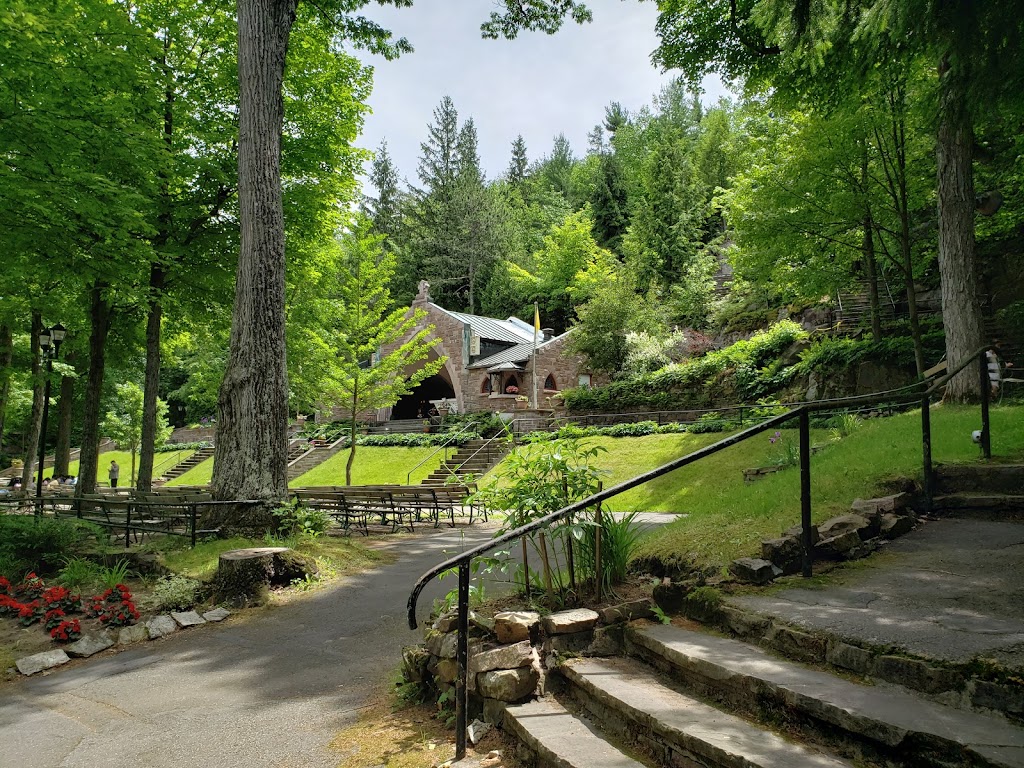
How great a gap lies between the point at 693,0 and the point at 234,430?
12.1 m

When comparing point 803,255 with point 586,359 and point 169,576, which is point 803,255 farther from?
point 169,576

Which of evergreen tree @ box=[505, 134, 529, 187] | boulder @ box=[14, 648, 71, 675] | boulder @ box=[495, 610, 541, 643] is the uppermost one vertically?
evergreen tree @ box=[505, 134, 529, 187]

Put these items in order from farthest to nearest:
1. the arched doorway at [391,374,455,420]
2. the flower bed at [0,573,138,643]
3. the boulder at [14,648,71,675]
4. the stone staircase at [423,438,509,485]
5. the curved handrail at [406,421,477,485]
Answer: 1. the arched doorway at [391,374,455,420]
2. the curved handrail at [406,421,477,485]
3. the stone staircase at [423,438,509,485]
4. the flower bed at [0,573,138,643]
5. the boulder at [14,648,71,675]

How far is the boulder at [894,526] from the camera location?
485cm

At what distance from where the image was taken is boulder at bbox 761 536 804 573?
4.17 m

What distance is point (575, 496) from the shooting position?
4.16 metres

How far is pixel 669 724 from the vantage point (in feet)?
8.46

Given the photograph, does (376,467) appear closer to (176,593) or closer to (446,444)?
(446,444)

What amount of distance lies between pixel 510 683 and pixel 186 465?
35.0m

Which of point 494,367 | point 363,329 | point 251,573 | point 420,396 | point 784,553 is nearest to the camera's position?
point 784,553

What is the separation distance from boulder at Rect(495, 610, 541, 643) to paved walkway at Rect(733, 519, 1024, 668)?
127 centimetres

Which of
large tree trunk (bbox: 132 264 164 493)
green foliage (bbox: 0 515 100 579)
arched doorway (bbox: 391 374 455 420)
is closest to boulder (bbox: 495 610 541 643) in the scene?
green foliage (bbox: 0 515 100 579)

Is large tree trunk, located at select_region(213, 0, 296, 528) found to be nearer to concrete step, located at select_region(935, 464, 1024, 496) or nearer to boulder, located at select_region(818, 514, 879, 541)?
boulder, located at select_region(818, 514, 879, 541)

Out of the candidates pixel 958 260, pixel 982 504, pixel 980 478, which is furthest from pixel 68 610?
pixel 958 260
